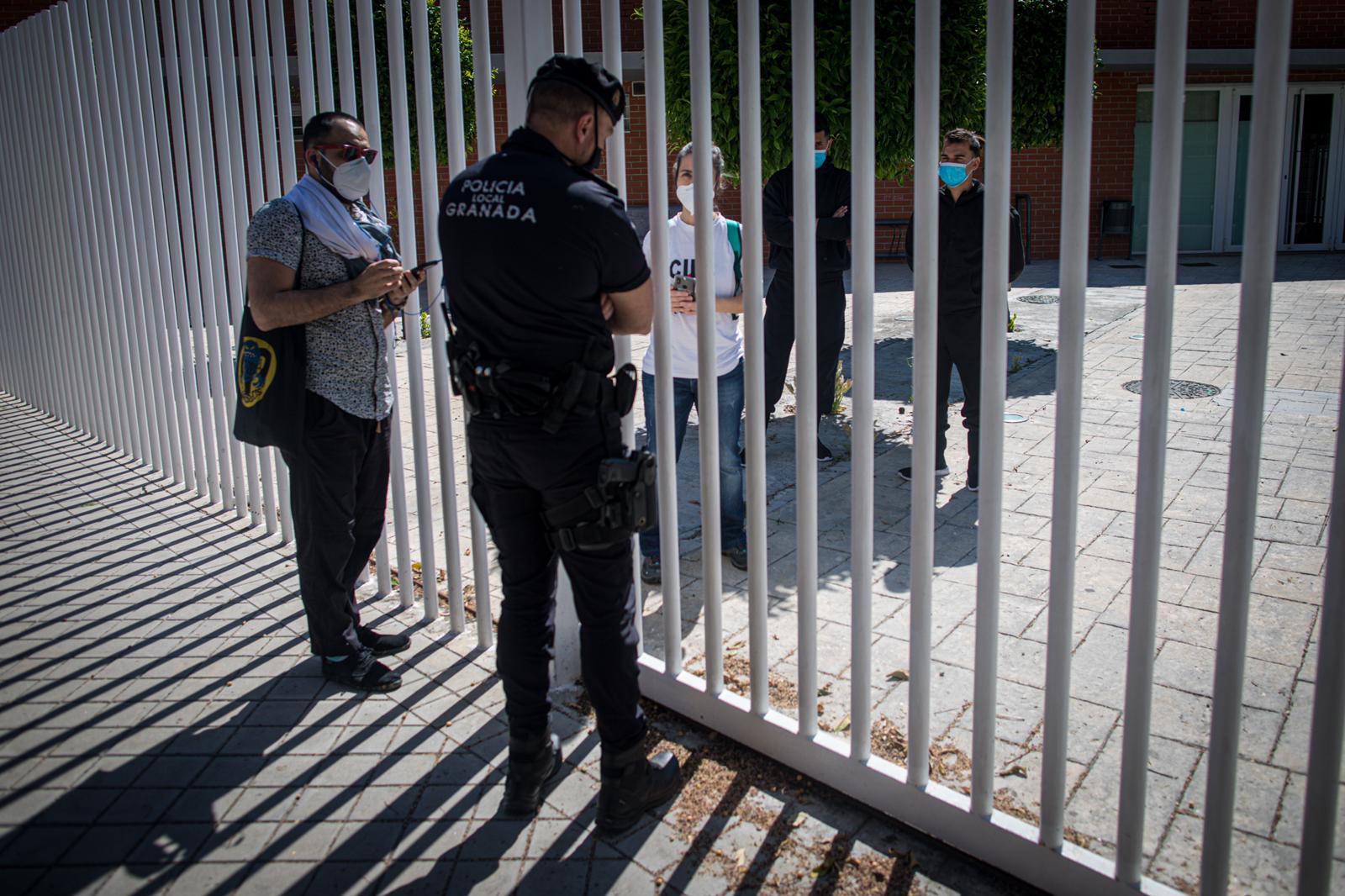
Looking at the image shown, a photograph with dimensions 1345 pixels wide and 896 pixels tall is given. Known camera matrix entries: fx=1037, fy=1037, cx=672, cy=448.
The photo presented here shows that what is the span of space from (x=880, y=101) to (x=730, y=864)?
5440 mm

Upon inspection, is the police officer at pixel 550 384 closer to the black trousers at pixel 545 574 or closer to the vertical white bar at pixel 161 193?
the black trousers at pixel 545 574

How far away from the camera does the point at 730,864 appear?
2951 millimetres

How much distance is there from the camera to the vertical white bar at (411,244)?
13.4 feet

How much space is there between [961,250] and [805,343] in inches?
124

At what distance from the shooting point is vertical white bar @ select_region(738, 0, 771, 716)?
3.03 metres

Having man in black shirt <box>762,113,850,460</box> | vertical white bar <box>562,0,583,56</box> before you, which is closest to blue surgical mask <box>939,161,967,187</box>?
man in black shirt <box>762,113,850,460</box>

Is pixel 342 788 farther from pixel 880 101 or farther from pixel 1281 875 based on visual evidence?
pixel 880 101

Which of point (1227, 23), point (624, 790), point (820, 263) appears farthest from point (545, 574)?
point (1227, 23)

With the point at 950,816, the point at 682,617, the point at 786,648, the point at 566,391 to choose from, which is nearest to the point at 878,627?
the point at 786,648

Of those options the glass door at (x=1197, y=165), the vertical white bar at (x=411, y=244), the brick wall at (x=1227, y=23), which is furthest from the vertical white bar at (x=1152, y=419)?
the glass door at (x=1197, y=165)

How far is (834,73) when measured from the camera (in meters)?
6.72

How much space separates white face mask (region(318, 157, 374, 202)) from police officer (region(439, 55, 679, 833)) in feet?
2.95

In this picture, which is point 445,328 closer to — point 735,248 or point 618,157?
point 618,157

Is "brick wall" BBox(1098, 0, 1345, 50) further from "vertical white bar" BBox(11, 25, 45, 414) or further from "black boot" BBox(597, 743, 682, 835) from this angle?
"black boot" BBox(597, 743, 682, 835)
